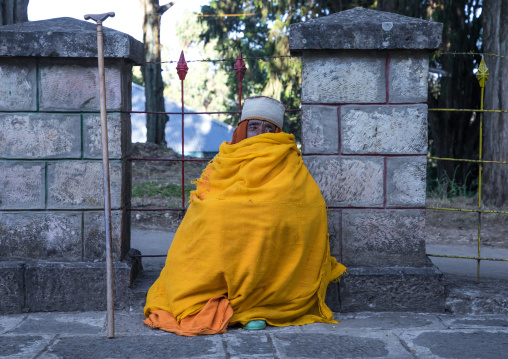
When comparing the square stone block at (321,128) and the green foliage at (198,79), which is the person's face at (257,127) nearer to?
the square stone block at (321,128)

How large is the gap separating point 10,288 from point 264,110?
186cm

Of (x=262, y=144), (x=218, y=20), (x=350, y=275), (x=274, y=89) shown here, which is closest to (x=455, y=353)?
(x=350, y=275)

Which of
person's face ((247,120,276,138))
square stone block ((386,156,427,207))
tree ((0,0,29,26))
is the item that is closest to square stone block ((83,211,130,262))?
person's face ((247,120,276,138))

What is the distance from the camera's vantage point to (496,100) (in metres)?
9.00

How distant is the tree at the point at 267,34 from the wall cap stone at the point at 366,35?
904 cm

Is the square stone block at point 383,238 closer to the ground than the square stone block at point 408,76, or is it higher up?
closer to the ground

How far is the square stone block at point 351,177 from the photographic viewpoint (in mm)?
3750

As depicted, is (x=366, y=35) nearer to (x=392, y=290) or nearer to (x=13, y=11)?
(x=392, y=290)

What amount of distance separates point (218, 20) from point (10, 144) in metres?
13.1

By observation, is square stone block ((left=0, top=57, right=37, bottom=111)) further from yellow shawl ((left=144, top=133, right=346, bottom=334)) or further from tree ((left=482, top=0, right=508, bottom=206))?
tree ((left=482, top=0, right=508, bottom=206))

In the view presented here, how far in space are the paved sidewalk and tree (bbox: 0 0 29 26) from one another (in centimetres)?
489

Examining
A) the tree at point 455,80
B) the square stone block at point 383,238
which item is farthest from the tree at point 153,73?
the square stone block at point 383,238

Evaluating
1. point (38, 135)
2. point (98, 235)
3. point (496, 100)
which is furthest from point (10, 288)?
point (496, 100)

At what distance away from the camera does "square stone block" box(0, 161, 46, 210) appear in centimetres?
378
